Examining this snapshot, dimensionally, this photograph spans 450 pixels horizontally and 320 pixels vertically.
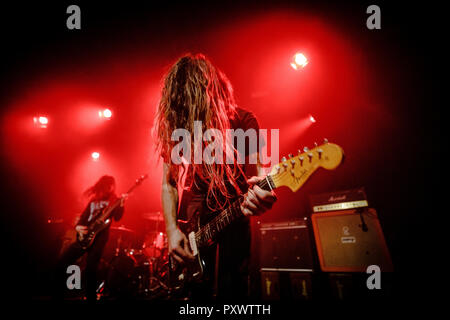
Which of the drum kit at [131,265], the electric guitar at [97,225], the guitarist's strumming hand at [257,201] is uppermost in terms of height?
the guitarist's strumming hand at [257,201]

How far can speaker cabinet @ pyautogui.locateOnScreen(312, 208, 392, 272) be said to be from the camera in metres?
2.85

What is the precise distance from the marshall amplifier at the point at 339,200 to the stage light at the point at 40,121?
7.48 m

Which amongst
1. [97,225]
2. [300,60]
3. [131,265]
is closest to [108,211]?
[97,225]

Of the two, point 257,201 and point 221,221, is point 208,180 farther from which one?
point 257,201

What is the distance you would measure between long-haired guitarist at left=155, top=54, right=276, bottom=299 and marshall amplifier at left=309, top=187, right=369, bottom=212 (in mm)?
2598

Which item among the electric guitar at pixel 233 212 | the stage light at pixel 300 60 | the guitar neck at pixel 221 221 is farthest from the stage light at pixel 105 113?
the guitar neck at pixel 221 221

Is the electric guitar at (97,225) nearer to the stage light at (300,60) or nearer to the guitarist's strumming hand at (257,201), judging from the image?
the guitarist's strumming hand at (257,201)

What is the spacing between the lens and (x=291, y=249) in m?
3.53

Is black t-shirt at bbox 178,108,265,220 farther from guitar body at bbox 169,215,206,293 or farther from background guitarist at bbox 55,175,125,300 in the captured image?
background guitarist at bbox 55,175,125,300

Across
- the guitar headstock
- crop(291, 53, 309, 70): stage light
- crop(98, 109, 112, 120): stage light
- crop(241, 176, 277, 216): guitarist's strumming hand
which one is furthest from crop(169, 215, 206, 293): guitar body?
crop(98, 109, 112, 120): stage light

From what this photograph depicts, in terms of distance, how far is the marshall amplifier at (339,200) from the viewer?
126 inches

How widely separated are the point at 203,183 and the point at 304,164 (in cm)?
76

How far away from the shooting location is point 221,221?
1.39 m
